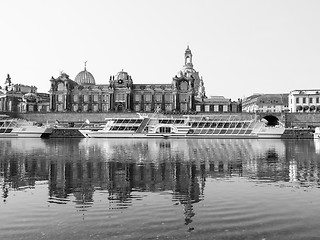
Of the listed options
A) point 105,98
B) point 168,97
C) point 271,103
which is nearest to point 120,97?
point 105,98

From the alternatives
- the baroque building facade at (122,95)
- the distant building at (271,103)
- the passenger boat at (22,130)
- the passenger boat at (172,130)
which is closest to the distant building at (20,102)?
the baroque building facade at (122,95)

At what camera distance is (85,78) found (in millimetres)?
132375

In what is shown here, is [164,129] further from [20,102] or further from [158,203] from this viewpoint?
[20,102]

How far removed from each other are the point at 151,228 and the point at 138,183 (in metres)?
9.24

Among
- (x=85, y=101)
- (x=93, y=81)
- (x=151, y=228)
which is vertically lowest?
(x=151, y=228)

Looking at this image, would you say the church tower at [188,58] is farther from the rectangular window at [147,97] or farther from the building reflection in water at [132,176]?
the building reflection in water at [132,176]

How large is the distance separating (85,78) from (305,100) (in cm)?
7506

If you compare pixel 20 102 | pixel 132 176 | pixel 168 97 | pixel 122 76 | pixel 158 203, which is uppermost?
pixel 122 76

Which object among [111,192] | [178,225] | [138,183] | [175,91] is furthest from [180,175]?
[175,91]

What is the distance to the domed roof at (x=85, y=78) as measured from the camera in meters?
132

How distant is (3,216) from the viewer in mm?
15273

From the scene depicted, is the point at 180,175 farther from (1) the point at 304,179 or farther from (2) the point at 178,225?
(2) the point at 178,225

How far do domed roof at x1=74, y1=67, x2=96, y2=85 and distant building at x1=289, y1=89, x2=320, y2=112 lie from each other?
69259 mm

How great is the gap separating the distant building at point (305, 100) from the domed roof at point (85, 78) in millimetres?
69259
